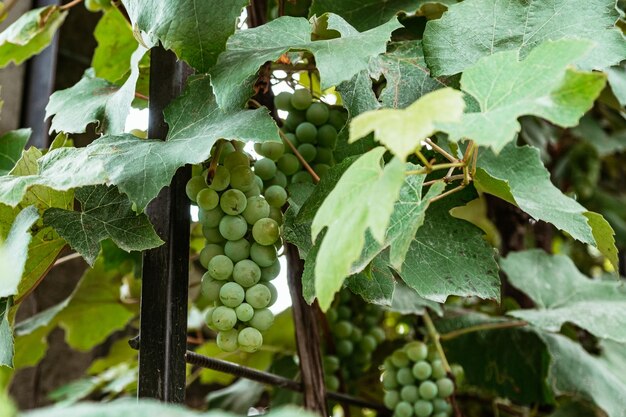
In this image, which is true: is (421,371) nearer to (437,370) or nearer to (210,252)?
(437,370)

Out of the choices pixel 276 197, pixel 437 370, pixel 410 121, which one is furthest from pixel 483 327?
pixel 410 121

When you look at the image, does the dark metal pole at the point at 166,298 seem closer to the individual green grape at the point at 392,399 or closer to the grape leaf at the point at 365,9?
the grape leaf at the point at 365,9

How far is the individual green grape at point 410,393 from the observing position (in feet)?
2.92

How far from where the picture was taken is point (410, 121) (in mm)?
371

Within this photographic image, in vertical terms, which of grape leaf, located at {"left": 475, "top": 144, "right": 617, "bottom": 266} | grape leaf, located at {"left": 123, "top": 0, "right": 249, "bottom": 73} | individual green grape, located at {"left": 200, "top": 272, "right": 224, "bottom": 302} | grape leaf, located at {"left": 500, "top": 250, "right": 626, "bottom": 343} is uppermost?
grape leaf, located at {"left": 123, "top": 0, "right": 249, "bottom": 73}

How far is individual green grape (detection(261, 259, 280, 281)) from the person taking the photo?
0.63 metres

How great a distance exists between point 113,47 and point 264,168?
34 centimetres

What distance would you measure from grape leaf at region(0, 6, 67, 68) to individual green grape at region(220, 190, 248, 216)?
0.38 m

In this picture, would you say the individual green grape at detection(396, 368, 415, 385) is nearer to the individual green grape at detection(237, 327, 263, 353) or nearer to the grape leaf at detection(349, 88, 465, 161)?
the individual green grape at detection(237, 327, 263, 353)

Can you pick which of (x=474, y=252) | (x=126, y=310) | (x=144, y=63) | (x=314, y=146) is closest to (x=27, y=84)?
(x=126, y=310)

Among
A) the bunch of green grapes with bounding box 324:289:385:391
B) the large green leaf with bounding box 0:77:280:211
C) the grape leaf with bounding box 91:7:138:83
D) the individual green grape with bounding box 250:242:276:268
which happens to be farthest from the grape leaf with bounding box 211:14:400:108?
the bunch of green grapes with bounding box 324:289:385:391

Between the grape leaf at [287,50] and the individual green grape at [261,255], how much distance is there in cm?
13

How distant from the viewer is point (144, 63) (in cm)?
79

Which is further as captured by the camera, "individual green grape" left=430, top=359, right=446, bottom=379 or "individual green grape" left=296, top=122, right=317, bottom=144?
"individual green grape" left=430, top=359, right=446, bottom=379
